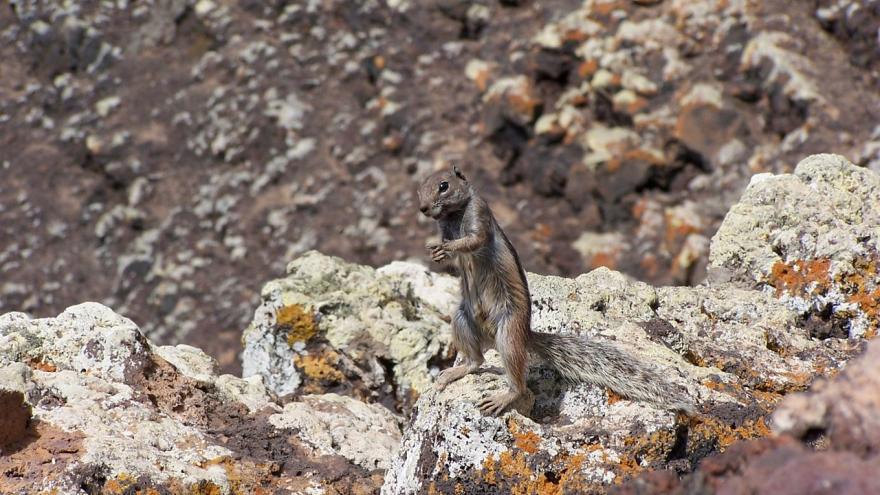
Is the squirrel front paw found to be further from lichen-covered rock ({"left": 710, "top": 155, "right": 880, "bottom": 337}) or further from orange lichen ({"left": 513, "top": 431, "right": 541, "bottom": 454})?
lichen-covered rock ({"left": 710, "top": 155, "right": 880, "bottom": 337})

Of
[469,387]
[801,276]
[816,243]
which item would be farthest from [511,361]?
[816,243]

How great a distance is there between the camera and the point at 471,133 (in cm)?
1545

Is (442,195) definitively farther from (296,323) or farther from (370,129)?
(370,129)

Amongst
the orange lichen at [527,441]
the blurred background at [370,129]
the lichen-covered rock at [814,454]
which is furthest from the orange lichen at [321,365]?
the blurred background at [370,129]

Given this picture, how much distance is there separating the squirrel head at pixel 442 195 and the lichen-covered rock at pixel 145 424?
1.72m

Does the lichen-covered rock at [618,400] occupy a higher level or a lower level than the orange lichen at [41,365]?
lower

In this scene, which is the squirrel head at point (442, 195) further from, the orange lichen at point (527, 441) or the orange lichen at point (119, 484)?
the orange lichen at point (119, 484)

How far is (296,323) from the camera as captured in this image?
8141 millimetres

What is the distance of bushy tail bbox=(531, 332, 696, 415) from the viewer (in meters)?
5.29

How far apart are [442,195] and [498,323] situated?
3.36ft

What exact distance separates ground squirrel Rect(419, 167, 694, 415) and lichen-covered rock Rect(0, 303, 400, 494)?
106cm

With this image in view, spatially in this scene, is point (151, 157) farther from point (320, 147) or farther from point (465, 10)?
point (465, 10)

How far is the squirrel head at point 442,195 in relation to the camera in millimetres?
6461

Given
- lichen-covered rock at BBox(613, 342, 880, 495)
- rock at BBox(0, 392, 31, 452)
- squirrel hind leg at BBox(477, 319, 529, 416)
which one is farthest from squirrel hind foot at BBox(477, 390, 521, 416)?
rock at BBox(0, 392, 31, 452)
